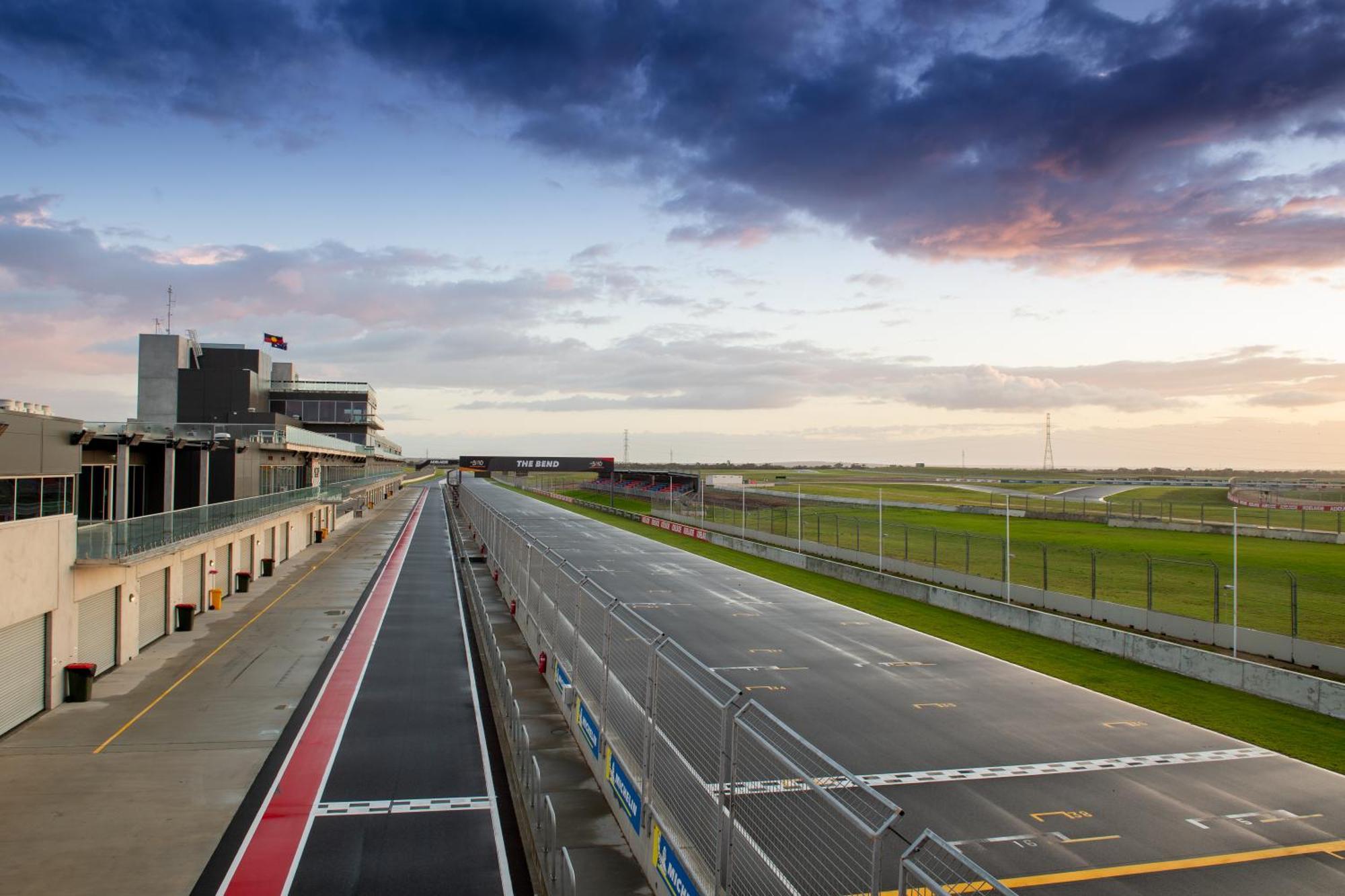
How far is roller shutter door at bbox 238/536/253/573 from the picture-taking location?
4009 cm

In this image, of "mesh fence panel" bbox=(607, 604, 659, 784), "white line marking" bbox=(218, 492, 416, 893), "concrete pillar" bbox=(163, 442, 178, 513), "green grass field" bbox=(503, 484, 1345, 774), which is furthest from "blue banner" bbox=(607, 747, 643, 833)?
"concrete pillar" bbox=(163, 442, 178, 513)

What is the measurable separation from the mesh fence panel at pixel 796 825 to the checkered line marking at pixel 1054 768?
51.7 inches

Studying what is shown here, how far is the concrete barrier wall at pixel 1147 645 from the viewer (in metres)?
20.8

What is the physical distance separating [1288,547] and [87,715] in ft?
200

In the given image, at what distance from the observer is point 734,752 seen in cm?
766

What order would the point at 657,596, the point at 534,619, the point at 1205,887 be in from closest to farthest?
1. the point at 1205,887
2. the point at 534,619
3. the point at 657,596

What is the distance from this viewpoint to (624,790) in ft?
38.6

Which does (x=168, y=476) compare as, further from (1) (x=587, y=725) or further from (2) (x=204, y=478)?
(1) (x=587, y=725)

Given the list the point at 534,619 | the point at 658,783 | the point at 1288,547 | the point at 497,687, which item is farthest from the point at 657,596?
the point at 1288,547

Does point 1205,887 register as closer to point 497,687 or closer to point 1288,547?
point 497,687

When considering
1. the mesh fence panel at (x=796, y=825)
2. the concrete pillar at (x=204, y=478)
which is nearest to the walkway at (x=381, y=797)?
the mesh fence panel at (x=796, y=825)

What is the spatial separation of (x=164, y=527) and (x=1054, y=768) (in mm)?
25168

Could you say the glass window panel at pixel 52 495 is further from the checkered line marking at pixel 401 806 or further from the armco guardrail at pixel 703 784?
the checkered line marking at pixel 401 806

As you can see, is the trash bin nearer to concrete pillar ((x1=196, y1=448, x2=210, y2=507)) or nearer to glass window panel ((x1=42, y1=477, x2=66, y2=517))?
glass window panel ((x1=42, y1=477, x2=66, y2=517))
